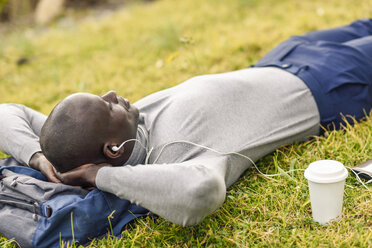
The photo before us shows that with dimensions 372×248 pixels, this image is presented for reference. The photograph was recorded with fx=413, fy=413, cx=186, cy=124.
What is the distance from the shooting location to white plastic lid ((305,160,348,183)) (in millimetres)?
1704

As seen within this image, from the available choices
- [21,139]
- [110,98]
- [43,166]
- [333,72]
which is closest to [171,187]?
[110,98]

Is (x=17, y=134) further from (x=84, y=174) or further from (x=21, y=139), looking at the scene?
(x=84, y=174)

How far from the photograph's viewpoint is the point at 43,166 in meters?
2.19

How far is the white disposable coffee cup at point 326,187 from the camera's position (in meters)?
1.71

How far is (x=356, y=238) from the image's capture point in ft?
5.72

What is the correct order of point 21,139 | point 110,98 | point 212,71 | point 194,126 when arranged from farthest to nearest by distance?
point 212,71
point 21,139
point 194,126
point 110,98

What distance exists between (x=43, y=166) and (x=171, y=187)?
32.3 inches

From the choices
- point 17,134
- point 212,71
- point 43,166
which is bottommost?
point 212,71

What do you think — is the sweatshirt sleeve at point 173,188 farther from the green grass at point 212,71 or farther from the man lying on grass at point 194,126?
the green grass at point 212,71

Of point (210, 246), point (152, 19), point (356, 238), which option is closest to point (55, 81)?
point (152, 19)

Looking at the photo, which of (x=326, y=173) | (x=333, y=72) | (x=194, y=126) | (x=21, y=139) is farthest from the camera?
(x=333, y=72)

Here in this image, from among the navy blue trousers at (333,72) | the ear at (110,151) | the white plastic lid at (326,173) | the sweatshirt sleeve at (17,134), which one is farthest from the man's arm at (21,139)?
the navy blue trousers at (333,72)

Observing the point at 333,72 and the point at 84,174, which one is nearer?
the point at 84,174

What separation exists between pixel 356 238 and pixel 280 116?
2.85ft
